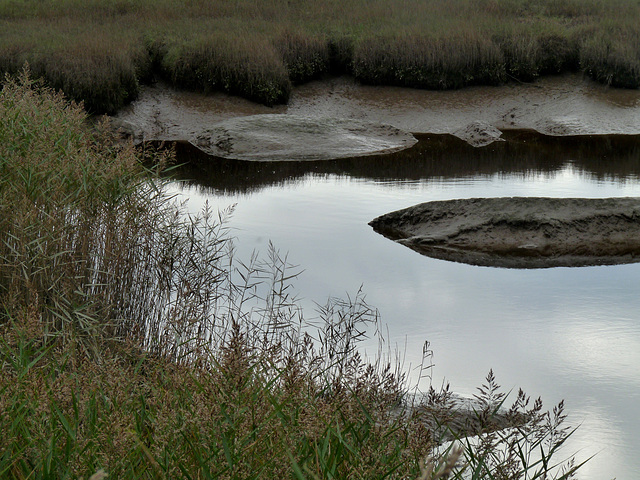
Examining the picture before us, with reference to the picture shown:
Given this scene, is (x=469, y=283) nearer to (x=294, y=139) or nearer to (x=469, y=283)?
(x=469, y=283)

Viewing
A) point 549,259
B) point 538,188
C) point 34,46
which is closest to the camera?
point 549,259

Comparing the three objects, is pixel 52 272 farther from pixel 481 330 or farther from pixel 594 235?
pixel 594 235

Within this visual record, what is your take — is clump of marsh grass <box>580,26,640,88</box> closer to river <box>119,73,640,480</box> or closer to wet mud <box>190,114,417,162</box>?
river <box>119,73,640,480</box>

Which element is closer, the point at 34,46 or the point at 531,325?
the point at 531,325

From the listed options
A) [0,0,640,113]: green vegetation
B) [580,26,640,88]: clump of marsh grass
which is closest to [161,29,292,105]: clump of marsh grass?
[0,0,640,113]: green vegetation

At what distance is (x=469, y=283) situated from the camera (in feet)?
21.5

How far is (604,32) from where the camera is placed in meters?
17.0

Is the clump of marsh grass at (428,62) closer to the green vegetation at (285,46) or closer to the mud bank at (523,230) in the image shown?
the green vegetation at (285,46)

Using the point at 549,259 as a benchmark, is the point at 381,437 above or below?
above

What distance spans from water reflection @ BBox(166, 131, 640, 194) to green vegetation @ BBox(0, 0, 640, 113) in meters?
2.43

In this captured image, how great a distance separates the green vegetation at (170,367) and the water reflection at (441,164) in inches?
141

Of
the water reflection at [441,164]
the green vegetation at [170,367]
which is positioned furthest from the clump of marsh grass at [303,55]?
the green vegetation at [170,367]

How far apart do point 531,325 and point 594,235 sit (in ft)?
7.62

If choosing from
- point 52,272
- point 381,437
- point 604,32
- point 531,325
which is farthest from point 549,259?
point 604,32
